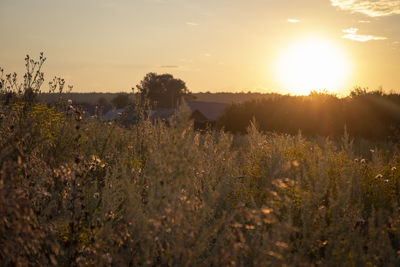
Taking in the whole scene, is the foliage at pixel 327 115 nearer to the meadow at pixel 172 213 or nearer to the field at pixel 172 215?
the meadow at pixel 172 213

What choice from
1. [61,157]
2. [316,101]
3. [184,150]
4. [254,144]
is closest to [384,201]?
[254,144]

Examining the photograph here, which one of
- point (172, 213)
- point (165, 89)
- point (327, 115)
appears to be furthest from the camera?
point (165, 89)

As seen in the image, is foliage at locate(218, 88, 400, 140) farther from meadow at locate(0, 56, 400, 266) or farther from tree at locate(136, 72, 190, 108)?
tree at locate(136, 72, 190, 108)

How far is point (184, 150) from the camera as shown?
2.35 m

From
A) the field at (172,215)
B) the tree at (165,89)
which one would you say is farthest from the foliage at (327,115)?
the tree at (165,89)

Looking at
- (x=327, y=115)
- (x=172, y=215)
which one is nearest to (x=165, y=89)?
(x=327, y=115)

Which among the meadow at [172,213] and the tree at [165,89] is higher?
the tree at [165,89]

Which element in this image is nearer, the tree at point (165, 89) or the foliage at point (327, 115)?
the foliage at point (327, 115)

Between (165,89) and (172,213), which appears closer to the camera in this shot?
(172,213)

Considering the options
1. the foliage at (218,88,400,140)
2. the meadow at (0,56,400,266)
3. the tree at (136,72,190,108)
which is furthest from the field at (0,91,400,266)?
the tree at (136,72,190,108)

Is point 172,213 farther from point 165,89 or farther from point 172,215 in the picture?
point 165,89

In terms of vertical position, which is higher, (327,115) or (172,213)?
(327,115)

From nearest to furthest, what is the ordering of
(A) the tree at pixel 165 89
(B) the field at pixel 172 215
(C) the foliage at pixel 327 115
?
(B) the field at pixel 172 215 < (C) the foliage at pixel 327 115 < (A) the tree at pixel 165 89

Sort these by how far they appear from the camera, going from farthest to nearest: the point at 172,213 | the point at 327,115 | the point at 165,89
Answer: the point at 165,89 < the point at 327,115 < the point at 172,213
